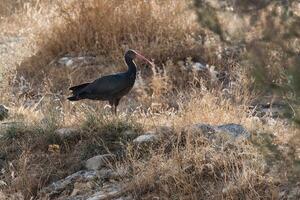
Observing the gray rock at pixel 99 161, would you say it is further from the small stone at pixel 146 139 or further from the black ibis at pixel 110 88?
the black ibis at pixel 110 88

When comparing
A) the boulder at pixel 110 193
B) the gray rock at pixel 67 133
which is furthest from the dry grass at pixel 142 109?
the boulder at pixel 110 193

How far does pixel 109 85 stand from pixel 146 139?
4.57 ft

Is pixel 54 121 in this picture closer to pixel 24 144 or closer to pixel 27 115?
pixel 24 144

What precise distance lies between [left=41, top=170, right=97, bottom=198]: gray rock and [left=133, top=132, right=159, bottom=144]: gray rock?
0.49m

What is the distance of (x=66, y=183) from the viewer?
6441mm

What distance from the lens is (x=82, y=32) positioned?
1131 cm

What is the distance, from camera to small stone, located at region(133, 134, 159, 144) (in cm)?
659

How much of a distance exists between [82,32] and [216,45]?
210cm

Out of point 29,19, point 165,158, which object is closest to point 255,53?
point 165,158

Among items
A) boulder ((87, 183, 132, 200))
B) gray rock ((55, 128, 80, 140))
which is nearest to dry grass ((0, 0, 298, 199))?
gray rock ((55, 128, 80, 140))

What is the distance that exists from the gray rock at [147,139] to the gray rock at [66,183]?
493mm

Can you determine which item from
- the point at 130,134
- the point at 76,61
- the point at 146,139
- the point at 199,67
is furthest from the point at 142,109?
the point at 76,61

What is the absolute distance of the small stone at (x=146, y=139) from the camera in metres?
6.59

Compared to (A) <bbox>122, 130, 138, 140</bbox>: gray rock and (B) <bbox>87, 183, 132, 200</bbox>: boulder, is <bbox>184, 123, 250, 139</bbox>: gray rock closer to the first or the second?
(A) <bbox>122, 130, 138, 140</bbox>: gray rock
